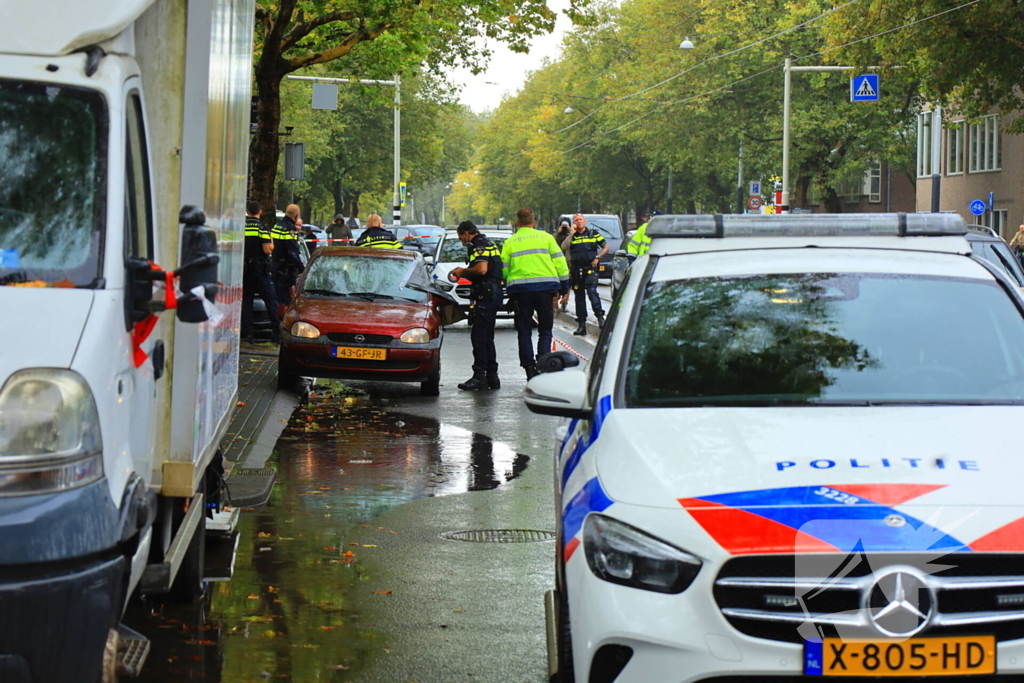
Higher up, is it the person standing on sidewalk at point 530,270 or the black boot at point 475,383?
the person standing on sidewalk at point 530,270

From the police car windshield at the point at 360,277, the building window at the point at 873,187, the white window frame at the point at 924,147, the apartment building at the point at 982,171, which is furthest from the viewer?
the building window at the point at 873,187

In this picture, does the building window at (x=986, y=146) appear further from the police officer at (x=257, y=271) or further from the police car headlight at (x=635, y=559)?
the police car headlight at (x=635, y=559)

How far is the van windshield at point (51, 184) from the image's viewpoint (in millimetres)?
4250

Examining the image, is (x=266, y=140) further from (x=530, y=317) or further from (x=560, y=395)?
(x=560, y=395)

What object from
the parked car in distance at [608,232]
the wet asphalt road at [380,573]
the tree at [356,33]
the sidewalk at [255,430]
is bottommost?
the wet asphalt road at [380,573]

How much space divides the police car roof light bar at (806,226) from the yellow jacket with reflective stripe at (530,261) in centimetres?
945

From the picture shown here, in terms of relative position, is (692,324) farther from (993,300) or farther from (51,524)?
(51,524)

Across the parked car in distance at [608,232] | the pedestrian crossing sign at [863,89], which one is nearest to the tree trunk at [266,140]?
the parked car in distance at [608,232]

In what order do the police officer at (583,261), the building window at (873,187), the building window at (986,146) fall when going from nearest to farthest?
the police officer at (583,261) → the building window at (986,146) → the building window at (873,187)

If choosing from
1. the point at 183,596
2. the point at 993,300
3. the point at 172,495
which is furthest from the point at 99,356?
the point at 993,300

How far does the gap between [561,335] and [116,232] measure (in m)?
18.8

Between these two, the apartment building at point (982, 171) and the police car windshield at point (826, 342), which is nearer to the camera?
the police car windshield at point (826, 342)

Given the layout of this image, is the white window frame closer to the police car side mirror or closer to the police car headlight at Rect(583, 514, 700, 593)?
the police car side mirror

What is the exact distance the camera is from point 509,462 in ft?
35.4
